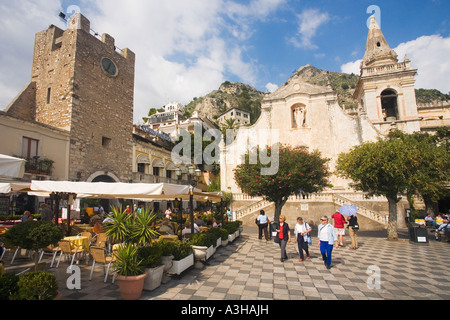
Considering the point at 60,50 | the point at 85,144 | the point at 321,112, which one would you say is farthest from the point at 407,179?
the point at 60,50

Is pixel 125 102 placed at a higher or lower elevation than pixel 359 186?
higher

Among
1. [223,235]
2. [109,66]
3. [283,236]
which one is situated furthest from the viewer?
[109,66]

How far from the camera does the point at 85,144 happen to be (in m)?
19.7

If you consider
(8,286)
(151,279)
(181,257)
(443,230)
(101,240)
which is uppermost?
(8,286)

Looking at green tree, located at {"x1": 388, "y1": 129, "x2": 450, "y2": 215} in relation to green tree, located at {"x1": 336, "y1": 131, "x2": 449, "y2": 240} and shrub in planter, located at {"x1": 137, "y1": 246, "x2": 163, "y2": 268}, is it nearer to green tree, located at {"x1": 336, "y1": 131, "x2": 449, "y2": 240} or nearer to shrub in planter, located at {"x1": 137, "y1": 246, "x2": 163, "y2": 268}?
green tree, located at {"x1": 336, "y1": 131, "x2": 449, "y2": 240}

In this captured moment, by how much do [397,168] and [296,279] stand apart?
9.93 m

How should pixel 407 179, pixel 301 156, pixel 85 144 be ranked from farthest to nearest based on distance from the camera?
pixel 85 144
pixel 301 156
pixel 407 179

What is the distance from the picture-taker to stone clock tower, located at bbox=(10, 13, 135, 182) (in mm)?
19047

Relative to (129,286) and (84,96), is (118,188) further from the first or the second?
(84,96)

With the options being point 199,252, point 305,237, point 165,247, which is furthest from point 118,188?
point 305,237

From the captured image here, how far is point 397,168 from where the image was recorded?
12.9 m

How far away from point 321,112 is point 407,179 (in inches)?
722

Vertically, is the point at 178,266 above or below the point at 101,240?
below
